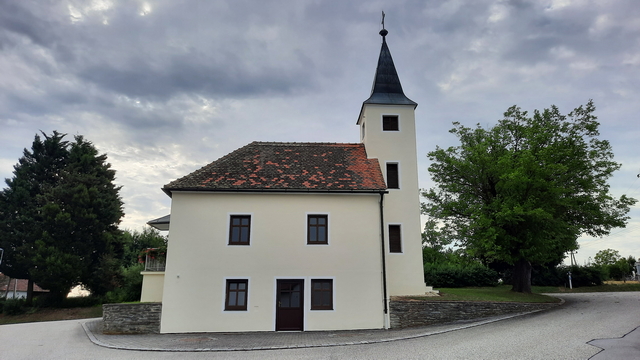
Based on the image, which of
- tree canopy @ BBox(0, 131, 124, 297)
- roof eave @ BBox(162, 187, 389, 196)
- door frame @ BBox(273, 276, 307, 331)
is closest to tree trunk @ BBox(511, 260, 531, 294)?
roof eave @ BBox(162, 187, 389, 196)

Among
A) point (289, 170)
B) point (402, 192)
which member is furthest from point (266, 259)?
point (402, 192)

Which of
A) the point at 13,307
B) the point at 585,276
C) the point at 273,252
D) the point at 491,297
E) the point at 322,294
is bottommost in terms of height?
the point at 13,307

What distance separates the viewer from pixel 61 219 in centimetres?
3189

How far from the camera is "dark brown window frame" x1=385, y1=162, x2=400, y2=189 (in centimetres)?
2102

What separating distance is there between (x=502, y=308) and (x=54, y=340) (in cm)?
1936

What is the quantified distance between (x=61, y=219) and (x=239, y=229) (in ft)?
76.3

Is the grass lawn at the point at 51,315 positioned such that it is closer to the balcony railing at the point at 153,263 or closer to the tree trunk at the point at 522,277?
the balcony railing at the point at 153,263

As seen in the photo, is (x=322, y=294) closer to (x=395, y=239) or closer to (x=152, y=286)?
(x=395, y=239)

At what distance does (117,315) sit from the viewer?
16062 mm

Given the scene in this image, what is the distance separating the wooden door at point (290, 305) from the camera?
16172 millimetres

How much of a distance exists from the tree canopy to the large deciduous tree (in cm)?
2860

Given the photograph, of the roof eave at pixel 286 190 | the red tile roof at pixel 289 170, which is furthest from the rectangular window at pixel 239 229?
the red tile roof at pixel 289 170

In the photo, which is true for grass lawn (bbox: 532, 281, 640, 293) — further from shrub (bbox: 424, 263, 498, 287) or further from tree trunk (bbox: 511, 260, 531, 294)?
tree trunk (bbox: 511, 260, 531, 294)

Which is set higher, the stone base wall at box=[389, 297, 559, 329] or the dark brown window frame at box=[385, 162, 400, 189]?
the dark brown window frame at box=[385, 162, 400, 189]
